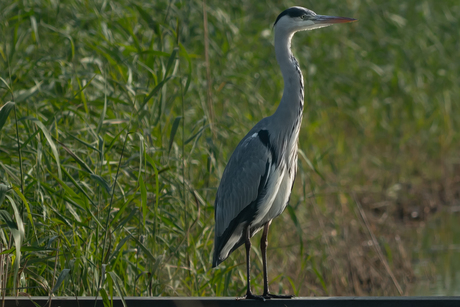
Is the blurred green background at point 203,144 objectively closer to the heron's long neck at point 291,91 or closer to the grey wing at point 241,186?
the grey wing at point 241,186

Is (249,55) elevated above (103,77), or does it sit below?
below

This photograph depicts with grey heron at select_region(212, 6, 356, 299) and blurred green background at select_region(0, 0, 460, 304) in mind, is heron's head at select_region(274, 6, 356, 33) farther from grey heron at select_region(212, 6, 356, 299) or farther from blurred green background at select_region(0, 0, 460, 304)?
blurred green background at select_region(0, 0, 460, 304)

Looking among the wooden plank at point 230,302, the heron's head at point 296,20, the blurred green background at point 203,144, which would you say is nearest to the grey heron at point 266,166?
the heron's head at point 296,20

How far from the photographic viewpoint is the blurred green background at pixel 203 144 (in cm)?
320

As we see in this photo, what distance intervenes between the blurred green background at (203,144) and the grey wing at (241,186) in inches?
8.5

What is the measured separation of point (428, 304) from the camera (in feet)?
9.06

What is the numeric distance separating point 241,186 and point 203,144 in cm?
123

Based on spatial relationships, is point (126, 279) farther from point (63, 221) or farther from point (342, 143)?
point (342, 143)

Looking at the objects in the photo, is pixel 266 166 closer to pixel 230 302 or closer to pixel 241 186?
pixel 241 186

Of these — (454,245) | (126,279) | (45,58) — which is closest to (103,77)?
(45,58)

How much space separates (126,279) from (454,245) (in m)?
3.88

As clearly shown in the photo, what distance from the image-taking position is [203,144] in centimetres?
445

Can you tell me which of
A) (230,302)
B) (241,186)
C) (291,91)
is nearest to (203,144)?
(241,186)

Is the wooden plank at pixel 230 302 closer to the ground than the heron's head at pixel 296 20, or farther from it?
closer to the ground
